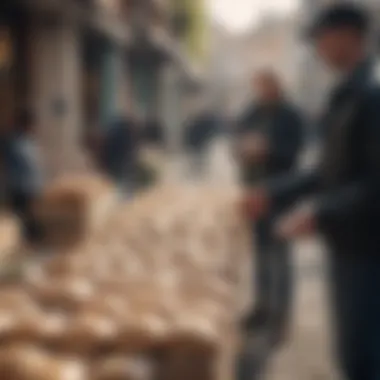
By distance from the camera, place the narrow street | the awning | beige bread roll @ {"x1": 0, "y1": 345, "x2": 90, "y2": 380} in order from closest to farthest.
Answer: beige bread roll @ {"x1": 0, "y1": 345, "x2": 90, "y2": 380} < the narrow street < the awning

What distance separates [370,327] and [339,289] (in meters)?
0.04

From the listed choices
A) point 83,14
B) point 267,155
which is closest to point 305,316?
point 267,155

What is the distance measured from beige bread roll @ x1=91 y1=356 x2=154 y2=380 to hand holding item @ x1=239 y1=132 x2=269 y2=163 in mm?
231

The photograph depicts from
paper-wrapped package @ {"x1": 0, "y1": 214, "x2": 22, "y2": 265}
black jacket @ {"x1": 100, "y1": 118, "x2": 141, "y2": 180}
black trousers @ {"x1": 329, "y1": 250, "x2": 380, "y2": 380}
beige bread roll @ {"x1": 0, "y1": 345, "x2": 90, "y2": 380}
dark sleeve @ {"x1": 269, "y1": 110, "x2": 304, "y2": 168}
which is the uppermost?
black jacket @ {"x1": 100, "y1": 118, "x2": 141, "y2": 180}

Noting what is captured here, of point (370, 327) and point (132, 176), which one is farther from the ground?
point (132, 176)

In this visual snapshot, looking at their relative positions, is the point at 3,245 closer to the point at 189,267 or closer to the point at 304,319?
the point at 189,267

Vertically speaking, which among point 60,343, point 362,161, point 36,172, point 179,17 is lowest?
point 60,343

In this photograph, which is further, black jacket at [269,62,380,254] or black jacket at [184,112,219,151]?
black jacket at [184,112,219,151]

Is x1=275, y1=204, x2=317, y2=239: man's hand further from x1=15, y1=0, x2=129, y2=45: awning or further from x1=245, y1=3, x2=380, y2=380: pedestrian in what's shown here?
x1=15, y1=0, x2=129, y2=45: awning

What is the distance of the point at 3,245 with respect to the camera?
2.87 feet

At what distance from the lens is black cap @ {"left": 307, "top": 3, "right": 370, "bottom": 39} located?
695mm

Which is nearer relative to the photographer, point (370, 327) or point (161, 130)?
point (370, 327)

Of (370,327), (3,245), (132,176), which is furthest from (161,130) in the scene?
(370,327)

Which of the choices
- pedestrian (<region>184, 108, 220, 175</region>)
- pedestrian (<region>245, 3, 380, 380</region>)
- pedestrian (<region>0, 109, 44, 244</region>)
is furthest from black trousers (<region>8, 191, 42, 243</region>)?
pedestrian (<region>245, 3, 380, 380</region>)
